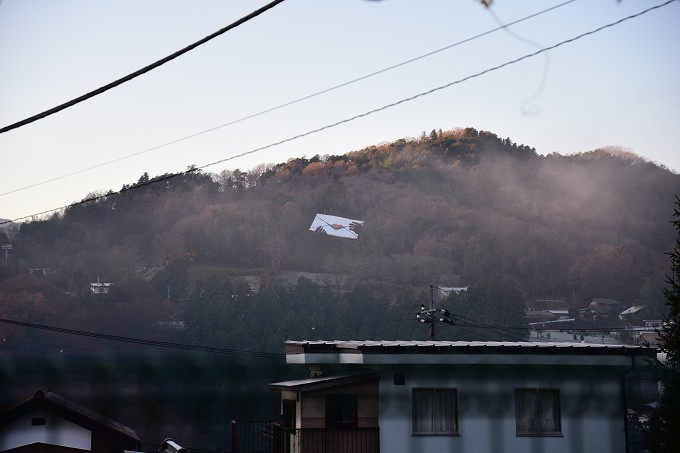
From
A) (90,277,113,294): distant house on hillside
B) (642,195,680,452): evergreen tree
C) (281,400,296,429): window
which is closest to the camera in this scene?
(642,195,680,452): evergreen tree

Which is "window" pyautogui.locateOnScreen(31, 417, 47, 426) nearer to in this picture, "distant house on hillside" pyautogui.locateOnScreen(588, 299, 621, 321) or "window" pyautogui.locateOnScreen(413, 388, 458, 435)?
"window" pyautogui.locateOnScreen(413, 388, 458, 435)

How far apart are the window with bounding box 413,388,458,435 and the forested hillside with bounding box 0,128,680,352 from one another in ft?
197

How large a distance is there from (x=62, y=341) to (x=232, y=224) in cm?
6121

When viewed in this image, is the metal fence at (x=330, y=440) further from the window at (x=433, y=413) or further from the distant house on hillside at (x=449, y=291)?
the distant house on hillside at (x=449, y=291)

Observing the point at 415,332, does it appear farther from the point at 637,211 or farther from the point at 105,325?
the point at 637,211

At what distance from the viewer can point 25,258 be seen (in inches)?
4776

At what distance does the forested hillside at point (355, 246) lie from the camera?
86625mm

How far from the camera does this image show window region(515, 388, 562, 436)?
42.5 feet

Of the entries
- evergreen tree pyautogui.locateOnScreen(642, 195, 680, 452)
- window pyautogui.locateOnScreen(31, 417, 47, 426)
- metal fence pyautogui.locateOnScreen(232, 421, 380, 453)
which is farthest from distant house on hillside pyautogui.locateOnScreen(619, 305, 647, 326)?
window pyautogui.locateOnScreen(31, 417, 47, 426)

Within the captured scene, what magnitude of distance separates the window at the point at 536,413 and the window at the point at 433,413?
42.5 inches

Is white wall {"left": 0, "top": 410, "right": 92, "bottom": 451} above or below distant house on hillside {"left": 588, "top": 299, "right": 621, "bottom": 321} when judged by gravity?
below

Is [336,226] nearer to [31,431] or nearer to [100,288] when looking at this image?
[100,288]

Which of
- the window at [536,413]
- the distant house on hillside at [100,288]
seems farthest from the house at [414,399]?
the distant house on hillside at [100,288]

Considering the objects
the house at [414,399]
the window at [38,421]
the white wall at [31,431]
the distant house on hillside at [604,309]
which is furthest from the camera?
the distant house on hillside at [604,309]
